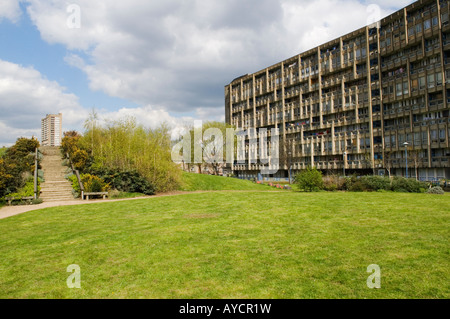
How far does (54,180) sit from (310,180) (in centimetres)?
2229

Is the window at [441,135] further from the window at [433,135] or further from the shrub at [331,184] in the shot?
the shrub at [331,184]

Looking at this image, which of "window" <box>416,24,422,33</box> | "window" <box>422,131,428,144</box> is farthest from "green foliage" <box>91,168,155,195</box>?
"window" <box>416,24,422,33</box>

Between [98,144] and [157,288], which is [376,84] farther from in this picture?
[157,288]

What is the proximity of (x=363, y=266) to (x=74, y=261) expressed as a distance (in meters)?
6.41

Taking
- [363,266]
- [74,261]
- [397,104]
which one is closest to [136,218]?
[74,261]

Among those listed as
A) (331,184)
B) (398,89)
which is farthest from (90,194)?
(398,89)

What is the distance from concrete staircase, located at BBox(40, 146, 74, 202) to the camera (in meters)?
21.8

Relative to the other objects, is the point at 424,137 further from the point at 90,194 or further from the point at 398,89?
the point at 90,194

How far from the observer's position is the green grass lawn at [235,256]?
4.98 meters

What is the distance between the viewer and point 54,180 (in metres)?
25.1

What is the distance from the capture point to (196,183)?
1336 inches

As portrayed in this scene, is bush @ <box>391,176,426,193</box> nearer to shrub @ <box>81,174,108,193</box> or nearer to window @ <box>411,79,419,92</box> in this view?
shrub @ <box>81,174,108,193</box>

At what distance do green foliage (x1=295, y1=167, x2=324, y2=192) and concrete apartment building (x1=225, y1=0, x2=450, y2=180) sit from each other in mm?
24649

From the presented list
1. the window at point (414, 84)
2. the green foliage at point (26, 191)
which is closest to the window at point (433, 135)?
the window at point (414, 84)
